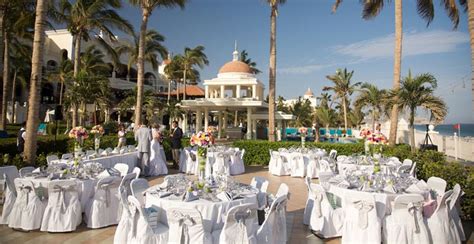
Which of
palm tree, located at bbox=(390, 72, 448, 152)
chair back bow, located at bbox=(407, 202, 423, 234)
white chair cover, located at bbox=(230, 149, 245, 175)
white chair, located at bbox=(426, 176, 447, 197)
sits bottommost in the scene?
white chair cover, located at bbox=(230, 149, 245, 175)

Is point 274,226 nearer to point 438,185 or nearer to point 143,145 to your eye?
point 438,185

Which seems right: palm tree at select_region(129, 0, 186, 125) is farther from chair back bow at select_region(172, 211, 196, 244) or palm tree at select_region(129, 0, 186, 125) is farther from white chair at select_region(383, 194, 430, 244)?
white chair at select_region(383, 194, 430, 244)

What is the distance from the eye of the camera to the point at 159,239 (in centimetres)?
402

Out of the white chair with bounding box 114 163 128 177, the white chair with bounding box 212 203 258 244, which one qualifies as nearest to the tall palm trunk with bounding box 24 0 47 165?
the white chair with bounding box 114 163 128 177

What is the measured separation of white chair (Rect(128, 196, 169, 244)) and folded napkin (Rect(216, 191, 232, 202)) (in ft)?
2.57

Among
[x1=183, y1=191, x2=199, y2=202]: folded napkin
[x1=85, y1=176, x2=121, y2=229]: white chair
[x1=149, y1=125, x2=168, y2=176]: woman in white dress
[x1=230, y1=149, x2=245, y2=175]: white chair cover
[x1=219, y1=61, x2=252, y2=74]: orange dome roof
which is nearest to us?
[x1=183, y1=191, x2=199, y2=202]: folded napkin

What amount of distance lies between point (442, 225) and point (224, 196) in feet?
10.1

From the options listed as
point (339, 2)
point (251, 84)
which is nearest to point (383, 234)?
point (339, 2)

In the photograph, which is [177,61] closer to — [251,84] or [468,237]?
[251,84]

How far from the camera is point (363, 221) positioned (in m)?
4.61

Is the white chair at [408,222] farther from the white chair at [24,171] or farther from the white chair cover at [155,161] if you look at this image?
the white chair cover at [155,161]

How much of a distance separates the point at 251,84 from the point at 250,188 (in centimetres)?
2258

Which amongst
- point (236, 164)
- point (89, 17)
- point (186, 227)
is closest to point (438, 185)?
point (186, 227)

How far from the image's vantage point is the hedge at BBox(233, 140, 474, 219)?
617 cm
